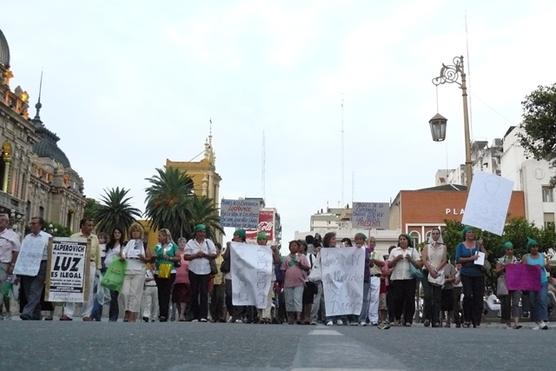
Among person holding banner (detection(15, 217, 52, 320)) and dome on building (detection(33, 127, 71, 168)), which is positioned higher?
dome on building (detection(33, 127, 71, 168))

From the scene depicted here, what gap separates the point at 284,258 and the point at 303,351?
9384 mm

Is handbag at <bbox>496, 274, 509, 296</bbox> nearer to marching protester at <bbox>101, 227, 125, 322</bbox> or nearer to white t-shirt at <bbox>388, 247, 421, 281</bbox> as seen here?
white t-shirt at <bbox>388, 247, 421, 281</bbox>

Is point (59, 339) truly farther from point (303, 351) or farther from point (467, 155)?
point (467, 155)

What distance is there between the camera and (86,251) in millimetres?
12000

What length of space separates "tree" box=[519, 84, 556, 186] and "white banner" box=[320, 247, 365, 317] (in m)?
13.8

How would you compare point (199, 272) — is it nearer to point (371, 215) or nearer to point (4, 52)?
point (371, 215)

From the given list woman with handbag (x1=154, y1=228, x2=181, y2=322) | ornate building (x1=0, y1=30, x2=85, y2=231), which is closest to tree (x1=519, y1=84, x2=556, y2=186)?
woman with handbag (x1=154, y1=228, x2=181, y2=322)

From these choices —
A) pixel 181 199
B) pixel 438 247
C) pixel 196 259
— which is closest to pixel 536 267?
pixel 438 247

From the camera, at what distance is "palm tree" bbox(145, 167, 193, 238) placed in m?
56.4

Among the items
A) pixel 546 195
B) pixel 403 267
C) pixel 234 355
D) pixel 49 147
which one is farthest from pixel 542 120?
pixel 49 147

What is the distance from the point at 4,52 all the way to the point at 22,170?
400 inches

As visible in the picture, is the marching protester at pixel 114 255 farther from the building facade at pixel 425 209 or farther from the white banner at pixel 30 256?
the building facade at pixel 425 209

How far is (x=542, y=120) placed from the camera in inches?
938

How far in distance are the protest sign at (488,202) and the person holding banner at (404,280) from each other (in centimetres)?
117
